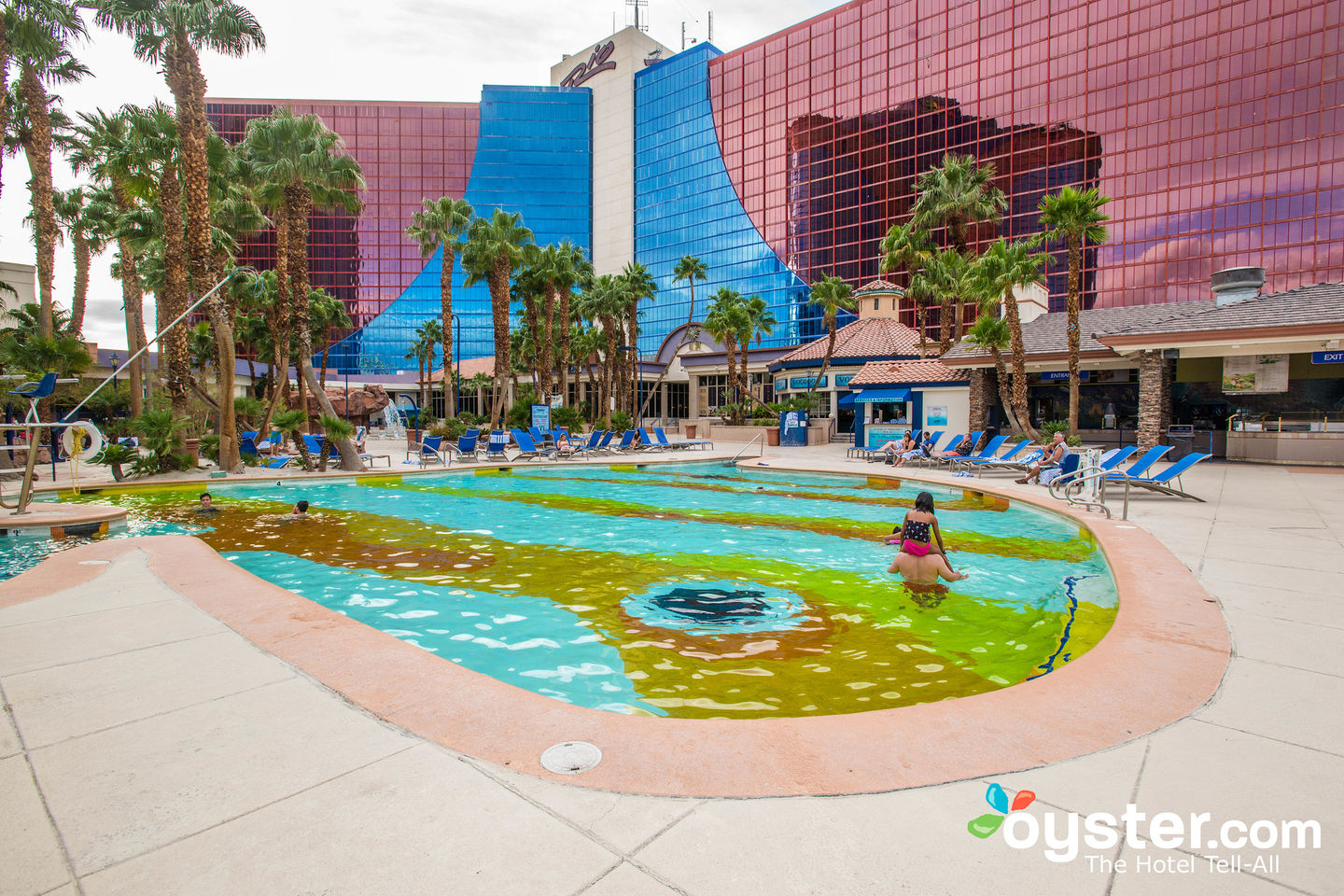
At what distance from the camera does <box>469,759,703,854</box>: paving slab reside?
2305 mm

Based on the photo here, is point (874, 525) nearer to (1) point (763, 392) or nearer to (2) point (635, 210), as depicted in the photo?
(1) point (763, 392)

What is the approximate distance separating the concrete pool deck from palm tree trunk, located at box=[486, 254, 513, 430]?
1147 inches

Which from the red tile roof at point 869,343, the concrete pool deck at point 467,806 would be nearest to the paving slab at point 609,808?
the concrete pool deck at point 467,806

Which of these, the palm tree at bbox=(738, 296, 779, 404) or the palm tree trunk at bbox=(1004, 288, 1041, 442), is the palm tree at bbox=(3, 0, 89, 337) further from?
the palm tree trunk at bbox=(1004, 288, 1041, 442)

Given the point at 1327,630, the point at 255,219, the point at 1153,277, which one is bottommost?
the point at 1327,630

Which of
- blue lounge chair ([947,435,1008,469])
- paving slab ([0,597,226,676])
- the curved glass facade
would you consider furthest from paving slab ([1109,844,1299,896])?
the curved glass facade

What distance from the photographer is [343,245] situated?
8894cm

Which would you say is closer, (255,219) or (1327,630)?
(1327,630)

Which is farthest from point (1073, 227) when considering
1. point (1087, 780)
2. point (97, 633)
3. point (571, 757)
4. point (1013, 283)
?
point (97, 633)

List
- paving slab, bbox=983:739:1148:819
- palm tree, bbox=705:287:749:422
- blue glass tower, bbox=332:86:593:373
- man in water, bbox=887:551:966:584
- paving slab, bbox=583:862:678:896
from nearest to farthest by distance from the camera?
paving slab, bbox=583:862:678:896, paving slab, bbox=983:739:1148:819, man in water, bbox=887:551:966:584, palm tree, bbox=705:287:749:422, blue glass tower, bbox=332:86:593:373

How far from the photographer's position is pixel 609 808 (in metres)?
2.46

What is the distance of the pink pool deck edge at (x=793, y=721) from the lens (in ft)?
8.96

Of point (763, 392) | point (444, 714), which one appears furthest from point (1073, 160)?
point (444, 714)

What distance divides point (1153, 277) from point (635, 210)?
59.8 m
